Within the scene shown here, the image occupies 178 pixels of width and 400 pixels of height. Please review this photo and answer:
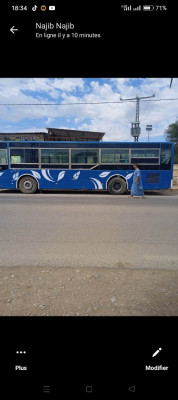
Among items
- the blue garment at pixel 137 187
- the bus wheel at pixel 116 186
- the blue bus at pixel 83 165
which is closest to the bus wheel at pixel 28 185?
the blue bus at pixel 83 165

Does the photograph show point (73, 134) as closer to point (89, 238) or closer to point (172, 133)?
point (89, 238)

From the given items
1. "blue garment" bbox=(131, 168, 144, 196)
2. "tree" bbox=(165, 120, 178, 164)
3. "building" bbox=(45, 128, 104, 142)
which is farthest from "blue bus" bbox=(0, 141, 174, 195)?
"tree" bbox=(165, 120, 178, 164)

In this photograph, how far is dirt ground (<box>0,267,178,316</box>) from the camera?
6.33 feet

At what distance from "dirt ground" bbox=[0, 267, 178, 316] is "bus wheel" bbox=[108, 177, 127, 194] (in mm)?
7757

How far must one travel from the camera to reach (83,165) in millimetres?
10367

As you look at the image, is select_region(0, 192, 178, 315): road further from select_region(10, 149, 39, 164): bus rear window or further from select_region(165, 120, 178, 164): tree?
select_region(165, 120, 178, 164): tree

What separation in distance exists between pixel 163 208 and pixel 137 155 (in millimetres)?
4176

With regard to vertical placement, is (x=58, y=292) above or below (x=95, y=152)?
below
